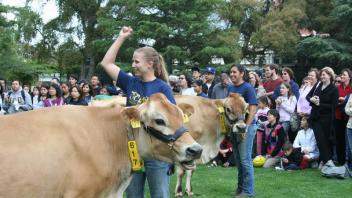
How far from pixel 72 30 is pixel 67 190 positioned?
128 ft

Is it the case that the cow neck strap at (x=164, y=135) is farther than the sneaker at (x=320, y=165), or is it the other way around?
the sneaker at (x=320, y=165)

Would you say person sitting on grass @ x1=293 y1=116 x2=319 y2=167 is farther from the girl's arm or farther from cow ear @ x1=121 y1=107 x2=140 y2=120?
cow ear @ x1=121 y1=107 x2=140 y2=120

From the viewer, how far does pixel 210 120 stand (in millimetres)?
8328

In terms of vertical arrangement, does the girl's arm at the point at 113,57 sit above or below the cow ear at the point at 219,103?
above

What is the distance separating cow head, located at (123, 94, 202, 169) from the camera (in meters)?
4.13

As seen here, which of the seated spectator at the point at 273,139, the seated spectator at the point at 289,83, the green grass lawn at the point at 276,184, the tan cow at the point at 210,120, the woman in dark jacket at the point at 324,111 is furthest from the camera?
the seated spectator at the point at 289,83

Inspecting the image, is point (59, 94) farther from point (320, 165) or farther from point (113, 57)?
A: point (113, 57)

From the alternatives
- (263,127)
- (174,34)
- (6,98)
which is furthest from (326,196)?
(174,34)

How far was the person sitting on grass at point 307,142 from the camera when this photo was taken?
428 inches

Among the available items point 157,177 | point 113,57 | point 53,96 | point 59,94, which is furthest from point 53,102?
point 157,177

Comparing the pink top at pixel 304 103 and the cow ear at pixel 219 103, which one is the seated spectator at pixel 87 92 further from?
the pink top at pixel 304 103

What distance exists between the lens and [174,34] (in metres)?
34.6

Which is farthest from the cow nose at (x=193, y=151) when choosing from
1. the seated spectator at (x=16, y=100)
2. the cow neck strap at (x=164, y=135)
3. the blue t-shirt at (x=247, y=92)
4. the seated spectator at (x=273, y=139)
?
the seated spectator at (x=16, y=100)

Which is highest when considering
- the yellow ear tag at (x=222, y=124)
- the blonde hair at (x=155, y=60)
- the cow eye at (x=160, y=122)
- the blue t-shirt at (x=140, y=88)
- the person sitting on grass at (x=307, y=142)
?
the blonde hair at (x=155, y=60)
